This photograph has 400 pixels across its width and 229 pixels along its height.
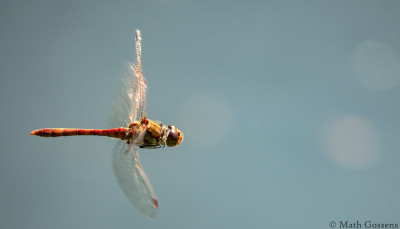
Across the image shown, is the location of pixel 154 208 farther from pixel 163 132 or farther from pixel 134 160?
pixel 163 132

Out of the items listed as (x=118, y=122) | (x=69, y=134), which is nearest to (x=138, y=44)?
(x=118, y=122)

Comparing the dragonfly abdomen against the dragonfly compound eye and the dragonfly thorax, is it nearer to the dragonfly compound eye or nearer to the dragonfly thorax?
the dragonfly thorax

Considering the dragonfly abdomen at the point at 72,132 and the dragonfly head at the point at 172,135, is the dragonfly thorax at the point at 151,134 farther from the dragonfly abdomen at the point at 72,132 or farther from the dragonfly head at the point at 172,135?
the dragonfly abdomen at the point at 72,132

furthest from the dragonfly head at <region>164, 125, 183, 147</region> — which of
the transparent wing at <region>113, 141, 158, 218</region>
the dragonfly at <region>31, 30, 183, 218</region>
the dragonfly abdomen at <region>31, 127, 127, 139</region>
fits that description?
the dragonfly abdomen at <region>31, 127, 127, 139</region>

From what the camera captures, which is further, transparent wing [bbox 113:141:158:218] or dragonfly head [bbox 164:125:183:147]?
dragonfly head [bbox 164:125:183:147]

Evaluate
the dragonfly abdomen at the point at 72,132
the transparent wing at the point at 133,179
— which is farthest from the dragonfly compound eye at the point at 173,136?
the dragonfly abdomen at the point at 72,132
